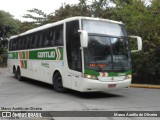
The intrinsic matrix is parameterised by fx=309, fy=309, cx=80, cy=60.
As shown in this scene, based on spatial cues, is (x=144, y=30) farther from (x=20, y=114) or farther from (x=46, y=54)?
(x=20, y=114)

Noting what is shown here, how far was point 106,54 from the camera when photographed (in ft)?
39.5

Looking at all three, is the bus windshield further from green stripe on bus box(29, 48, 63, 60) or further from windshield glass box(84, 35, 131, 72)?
green stripe on bus box(29, 48, 63, 60)

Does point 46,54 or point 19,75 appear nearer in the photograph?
point 46,54

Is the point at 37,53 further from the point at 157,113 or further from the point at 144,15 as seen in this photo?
the point at 157,113

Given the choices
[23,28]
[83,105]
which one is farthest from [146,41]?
[23,28]

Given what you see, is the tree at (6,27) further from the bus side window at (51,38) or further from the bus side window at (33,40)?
the bus side window at (51,38)

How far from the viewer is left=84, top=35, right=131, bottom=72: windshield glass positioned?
11750mm

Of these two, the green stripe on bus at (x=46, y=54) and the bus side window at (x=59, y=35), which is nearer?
the bus side window at (x=59, y=35)

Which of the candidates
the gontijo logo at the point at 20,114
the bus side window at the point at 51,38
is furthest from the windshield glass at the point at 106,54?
the gontijo logo at the point at 20,114

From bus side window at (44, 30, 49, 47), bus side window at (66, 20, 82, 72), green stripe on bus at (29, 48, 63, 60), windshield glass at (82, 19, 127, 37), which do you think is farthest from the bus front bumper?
bus side window at (44, 30, 49, 47)

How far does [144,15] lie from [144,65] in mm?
3081

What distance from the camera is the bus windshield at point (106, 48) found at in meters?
11.8

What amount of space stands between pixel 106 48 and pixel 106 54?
240 mm

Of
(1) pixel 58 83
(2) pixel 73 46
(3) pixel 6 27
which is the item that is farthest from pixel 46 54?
(3) pixel 6 27
